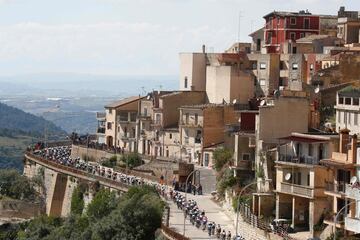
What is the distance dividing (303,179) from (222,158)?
68.3 ft

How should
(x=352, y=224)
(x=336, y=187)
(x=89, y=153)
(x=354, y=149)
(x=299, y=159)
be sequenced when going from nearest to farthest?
(x=352, y=224), (x=354, y=149), (x=336, y=187), (x=299, y=159), (x=89, y=153)

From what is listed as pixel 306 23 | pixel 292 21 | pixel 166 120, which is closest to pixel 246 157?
pixel 166 120

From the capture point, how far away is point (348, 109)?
63.8m

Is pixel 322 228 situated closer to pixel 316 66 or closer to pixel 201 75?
pixel 316 66

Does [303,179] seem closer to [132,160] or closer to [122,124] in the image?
[132,160]

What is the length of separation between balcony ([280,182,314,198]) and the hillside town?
60 mm

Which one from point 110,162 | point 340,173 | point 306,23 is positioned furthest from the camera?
point 306,23

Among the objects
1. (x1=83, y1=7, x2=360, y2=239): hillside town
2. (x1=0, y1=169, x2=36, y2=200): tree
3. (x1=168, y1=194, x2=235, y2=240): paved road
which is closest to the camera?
(x1=83, y1=7, x2=360, y2=239): hillside town

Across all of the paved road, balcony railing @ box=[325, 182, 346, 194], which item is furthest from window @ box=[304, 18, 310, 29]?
balcony railing @ box=[325, 182, 346, 194]

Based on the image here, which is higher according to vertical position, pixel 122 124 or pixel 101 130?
pixel 122 124

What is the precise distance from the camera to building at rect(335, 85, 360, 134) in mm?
62781

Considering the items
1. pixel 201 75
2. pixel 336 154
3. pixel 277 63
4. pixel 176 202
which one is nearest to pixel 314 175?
pixel 336 154

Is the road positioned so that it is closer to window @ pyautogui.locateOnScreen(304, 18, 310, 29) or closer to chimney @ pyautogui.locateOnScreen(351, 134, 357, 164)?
chimney @ pyautogui.locateOnScreen(351, 134, 357, 164)

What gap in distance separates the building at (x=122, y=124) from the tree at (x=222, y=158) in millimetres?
20511
